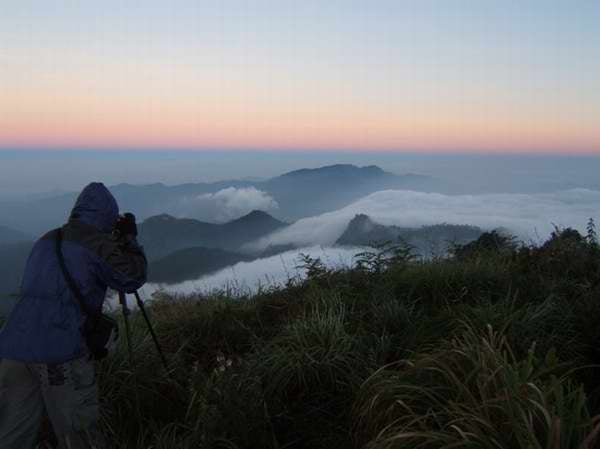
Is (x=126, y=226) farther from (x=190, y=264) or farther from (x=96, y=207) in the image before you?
(x=190, y=264)

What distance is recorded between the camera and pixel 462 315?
4590 mm

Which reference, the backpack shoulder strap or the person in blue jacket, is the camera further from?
the backpack shoulder strap

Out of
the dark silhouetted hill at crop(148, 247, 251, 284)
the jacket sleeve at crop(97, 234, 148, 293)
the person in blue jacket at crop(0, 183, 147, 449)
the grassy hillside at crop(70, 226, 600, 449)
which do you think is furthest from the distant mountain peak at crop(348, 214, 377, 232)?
the person in blue jacket at crop(0, 183, 147, 449)

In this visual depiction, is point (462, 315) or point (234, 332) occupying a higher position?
point (462, 315)

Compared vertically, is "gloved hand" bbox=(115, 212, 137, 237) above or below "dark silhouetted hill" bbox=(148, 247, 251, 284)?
above

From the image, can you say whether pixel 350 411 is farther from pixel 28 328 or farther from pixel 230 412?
pixel 28 328

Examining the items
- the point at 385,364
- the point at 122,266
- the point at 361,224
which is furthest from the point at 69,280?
the point at 361,224

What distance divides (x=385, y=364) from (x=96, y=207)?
2783 millimetres

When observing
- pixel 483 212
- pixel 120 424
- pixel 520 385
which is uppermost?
pixel 520 385

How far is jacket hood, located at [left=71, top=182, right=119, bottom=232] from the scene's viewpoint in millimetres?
3615

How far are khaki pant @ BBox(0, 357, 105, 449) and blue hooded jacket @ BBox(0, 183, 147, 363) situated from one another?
12cm

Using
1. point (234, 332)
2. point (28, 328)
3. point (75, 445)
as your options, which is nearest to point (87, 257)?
point (28, 328)

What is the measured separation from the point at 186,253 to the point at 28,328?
178 m

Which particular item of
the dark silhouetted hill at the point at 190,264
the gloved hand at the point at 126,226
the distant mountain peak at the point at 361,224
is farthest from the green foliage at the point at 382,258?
the distant mountain peak at the point at 361,224
